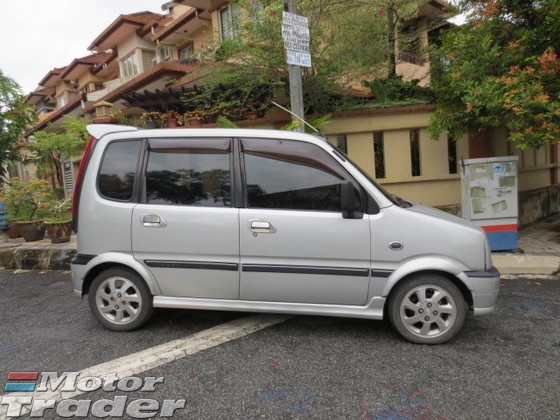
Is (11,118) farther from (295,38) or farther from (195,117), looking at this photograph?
(295,38)

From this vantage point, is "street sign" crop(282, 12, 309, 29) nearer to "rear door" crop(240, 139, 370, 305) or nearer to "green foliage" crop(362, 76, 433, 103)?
"rear door" crop(240, 139, 370, 305)

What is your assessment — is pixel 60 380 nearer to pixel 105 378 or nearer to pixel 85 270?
pixel 105 378

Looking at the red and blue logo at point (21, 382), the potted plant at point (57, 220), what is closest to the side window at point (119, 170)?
the red and blue logo at point (21, 382)

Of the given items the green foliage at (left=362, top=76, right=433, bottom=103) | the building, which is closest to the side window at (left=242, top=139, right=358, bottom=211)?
the building

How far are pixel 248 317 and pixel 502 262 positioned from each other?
12.9 ft

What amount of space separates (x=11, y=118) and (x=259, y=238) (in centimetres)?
873

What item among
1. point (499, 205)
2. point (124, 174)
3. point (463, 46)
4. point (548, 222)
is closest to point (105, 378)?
point (124, 174)

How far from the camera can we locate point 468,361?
301 centimetres

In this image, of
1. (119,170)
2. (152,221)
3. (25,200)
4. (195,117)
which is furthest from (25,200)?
(152,221)

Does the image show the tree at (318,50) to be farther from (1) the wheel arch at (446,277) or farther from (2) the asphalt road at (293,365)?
(1) the wheel arch at (446,277)

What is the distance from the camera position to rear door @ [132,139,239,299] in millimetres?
3387

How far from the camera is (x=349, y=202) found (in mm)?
3158

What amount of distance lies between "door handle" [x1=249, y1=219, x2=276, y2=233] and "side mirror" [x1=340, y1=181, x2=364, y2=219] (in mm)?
611

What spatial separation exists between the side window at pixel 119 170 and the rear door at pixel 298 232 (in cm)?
104
